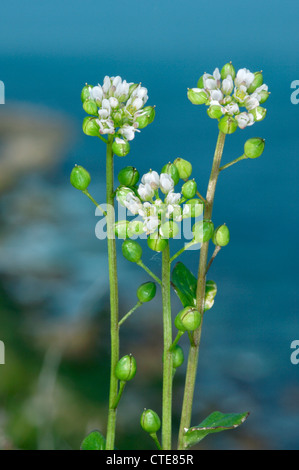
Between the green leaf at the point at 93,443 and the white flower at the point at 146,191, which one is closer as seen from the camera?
the white flower at the point at 146,191

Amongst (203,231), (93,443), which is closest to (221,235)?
(203,231)

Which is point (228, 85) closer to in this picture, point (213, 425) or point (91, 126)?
point (91, 126)

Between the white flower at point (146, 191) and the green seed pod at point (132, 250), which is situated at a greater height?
the white flower at point (146, 191)

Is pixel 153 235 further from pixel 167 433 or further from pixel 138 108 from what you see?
pixel 167 433

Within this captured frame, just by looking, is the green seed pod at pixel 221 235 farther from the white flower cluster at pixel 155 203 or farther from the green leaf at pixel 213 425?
the green leaf at pixel 213 425

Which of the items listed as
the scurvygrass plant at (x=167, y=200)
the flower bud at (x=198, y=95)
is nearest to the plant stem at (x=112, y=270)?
the scurvygrass plant at (x=167, y=200)

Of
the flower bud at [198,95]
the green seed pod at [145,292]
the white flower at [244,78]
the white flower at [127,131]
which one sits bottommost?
the green seed pod at [145,292]

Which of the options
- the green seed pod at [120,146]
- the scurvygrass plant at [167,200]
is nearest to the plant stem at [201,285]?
the scurvygrass plant at [167,200]
